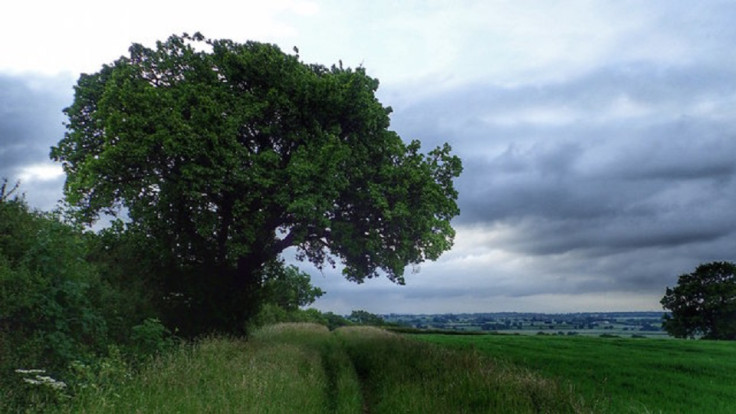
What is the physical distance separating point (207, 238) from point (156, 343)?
6.99 metres

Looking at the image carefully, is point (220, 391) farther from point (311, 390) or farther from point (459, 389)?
point (459, 389)

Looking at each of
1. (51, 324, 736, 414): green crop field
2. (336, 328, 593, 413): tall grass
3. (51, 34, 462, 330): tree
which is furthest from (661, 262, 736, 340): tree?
(336, 328, 593, 413): tall grass

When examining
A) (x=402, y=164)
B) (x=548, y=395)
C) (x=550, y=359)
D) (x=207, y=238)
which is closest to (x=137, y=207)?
(x=207, y=238)

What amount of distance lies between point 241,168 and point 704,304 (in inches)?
2894

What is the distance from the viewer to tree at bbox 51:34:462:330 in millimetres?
19547

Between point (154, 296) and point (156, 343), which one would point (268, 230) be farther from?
point (156, 343)

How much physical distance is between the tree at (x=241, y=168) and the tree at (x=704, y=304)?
200ft

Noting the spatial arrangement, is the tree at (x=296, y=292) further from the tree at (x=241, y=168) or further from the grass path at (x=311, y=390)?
the grass path at (x=311, y=390)

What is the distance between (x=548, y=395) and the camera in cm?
958

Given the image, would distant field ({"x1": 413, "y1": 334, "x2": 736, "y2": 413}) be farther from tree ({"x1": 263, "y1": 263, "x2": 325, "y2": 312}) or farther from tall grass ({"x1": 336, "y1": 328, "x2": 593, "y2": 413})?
tree ({"x1": 263, "y1": 263, "x2": 325, "y2": 312})

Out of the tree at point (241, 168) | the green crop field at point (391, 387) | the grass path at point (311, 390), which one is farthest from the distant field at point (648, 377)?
the tree at point (241, 168)

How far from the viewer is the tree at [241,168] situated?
64.1 feet

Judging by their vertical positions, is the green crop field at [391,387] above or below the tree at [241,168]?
below

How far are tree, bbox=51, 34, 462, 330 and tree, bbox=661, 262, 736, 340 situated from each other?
6110cm
